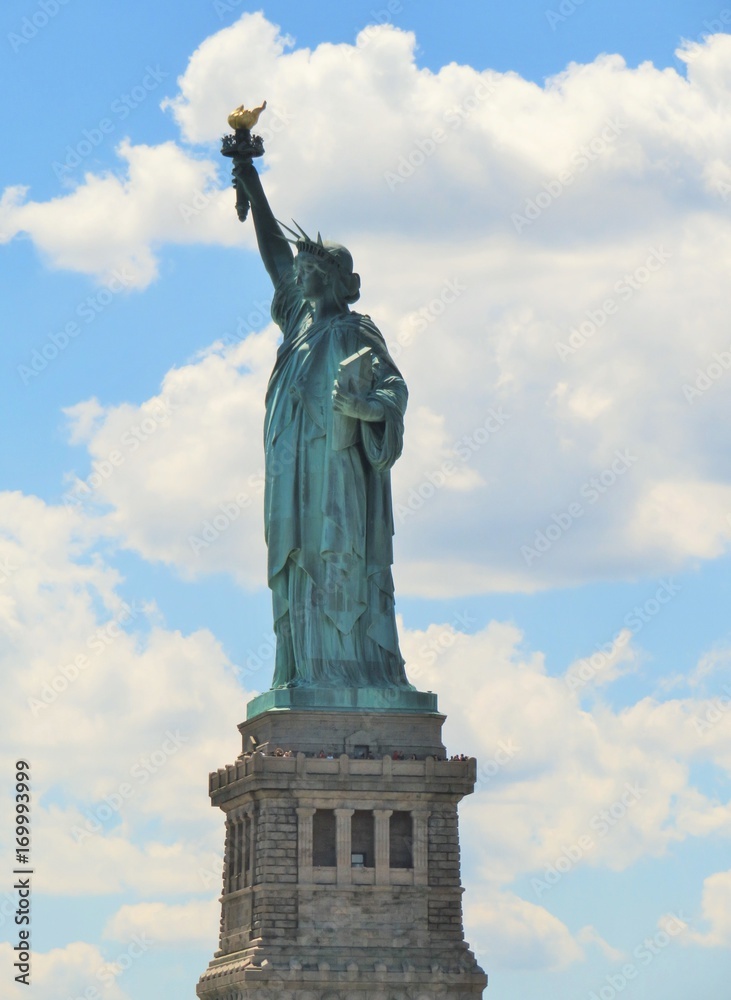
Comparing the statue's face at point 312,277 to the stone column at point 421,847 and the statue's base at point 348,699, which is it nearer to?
the statue's base at point 348,699

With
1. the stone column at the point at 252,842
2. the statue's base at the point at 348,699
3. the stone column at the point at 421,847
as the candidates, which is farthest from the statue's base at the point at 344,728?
the stone column at the point at 252,842

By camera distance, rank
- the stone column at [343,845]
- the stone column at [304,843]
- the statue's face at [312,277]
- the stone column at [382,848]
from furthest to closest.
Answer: the statue's face at [312,277], the stone column at [382,848], the stone column at [343,845], the stone column at [304,843]

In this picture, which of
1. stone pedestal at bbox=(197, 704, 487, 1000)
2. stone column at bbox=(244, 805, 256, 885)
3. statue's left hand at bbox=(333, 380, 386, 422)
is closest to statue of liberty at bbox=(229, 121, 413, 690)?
statue's left hand at bbox=(333, 380, 386, 422)

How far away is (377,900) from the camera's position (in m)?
76.2

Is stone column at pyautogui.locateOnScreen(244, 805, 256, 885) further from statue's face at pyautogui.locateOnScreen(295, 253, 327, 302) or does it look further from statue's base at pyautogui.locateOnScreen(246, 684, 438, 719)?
statue's face at pyautogui.locateOnScreen(295, 253, 327, 302)

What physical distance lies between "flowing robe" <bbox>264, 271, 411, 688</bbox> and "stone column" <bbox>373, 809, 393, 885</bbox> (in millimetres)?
3113

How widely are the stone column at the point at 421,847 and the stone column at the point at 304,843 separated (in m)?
2.33

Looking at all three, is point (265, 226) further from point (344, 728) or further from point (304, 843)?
point (304, 843)

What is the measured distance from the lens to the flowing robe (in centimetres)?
7819

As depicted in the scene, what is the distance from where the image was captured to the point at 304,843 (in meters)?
76.1

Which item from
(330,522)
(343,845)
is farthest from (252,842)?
(330,522)

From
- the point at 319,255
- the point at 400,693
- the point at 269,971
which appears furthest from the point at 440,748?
the point at 319,255

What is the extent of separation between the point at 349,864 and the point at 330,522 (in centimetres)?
770

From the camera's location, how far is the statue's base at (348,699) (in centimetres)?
7725
